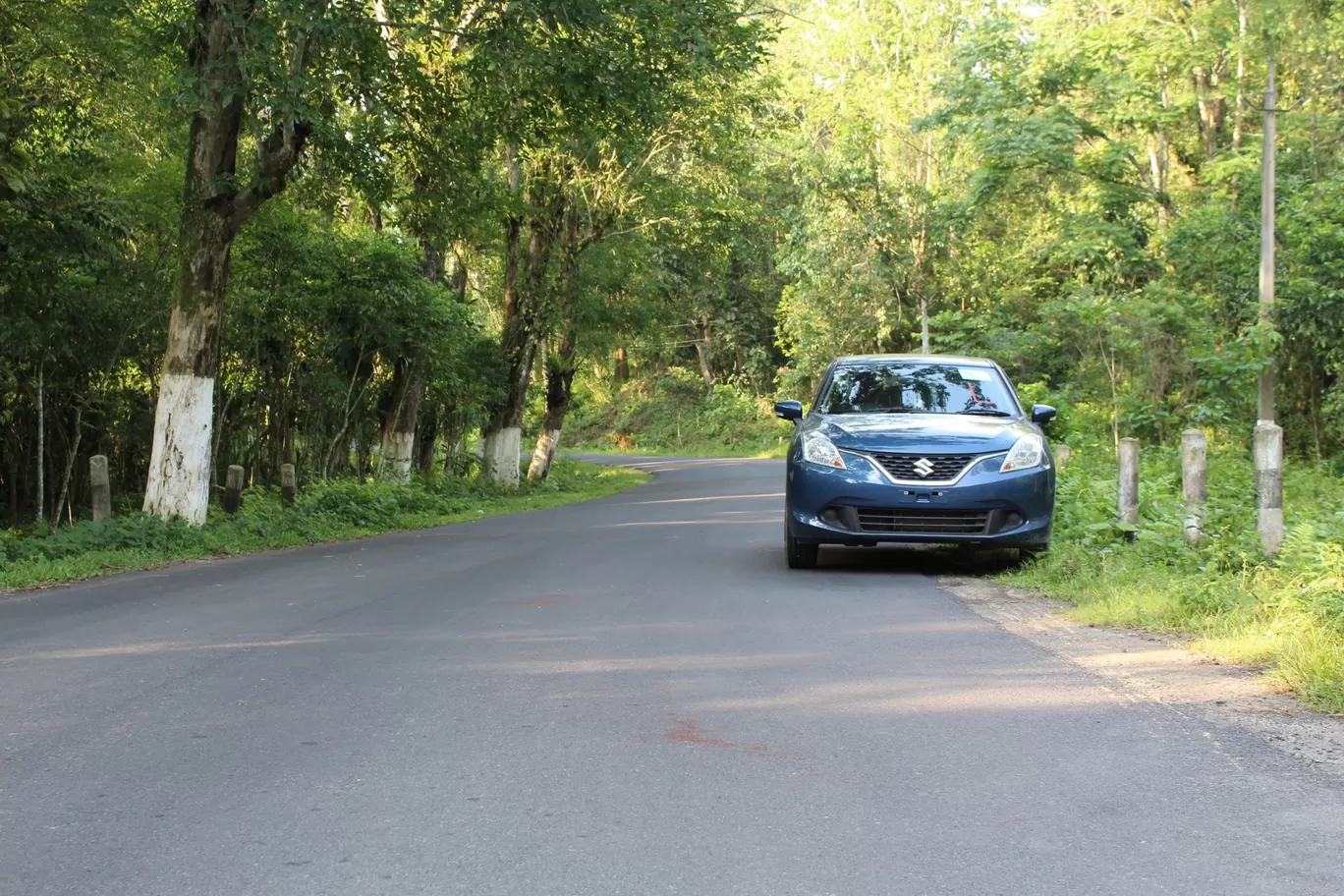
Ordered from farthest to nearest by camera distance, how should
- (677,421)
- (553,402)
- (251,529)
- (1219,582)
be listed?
Result: (677,421) < (553,402) < (251,529) < (1219,582)

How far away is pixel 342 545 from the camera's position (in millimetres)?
15820

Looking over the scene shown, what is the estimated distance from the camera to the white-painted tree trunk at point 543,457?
117 ft

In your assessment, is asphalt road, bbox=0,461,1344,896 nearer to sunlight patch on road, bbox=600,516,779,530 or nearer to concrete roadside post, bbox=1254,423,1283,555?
concrete roadside post, bbox=1254,423,1283,555

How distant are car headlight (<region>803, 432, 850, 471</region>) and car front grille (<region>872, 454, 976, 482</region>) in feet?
1.33

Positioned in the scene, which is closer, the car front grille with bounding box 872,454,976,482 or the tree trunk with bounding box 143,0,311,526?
the car front grille with bounding box 872,454,976,482

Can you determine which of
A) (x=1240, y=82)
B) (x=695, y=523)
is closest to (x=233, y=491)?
(x=695, y=523)

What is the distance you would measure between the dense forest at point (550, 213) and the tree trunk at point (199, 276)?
0.05 metres

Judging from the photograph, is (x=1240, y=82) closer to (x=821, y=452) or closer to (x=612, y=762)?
(x=821, y=452)

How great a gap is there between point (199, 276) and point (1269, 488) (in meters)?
11.8

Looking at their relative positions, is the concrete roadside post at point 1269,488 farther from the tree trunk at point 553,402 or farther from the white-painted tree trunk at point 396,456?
the tree trunk at point 553,402

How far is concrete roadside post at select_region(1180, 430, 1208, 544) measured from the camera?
9.85m

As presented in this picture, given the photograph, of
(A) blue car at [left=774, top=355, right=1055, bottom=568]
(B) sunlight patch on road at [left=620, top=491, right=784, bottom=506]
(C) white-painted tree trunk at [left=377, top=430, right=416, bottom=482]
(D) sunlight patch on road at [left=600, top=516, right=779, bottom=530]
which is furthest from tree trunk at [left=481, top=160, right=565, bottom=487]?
(A) blue car at [left=774, top=355, right=1055, bottom=568]

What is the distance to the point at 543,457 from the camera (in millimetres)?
36281

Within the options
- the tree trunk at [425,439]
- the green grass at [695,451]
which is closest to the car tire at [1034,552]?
the tree trunk at [425,439]
